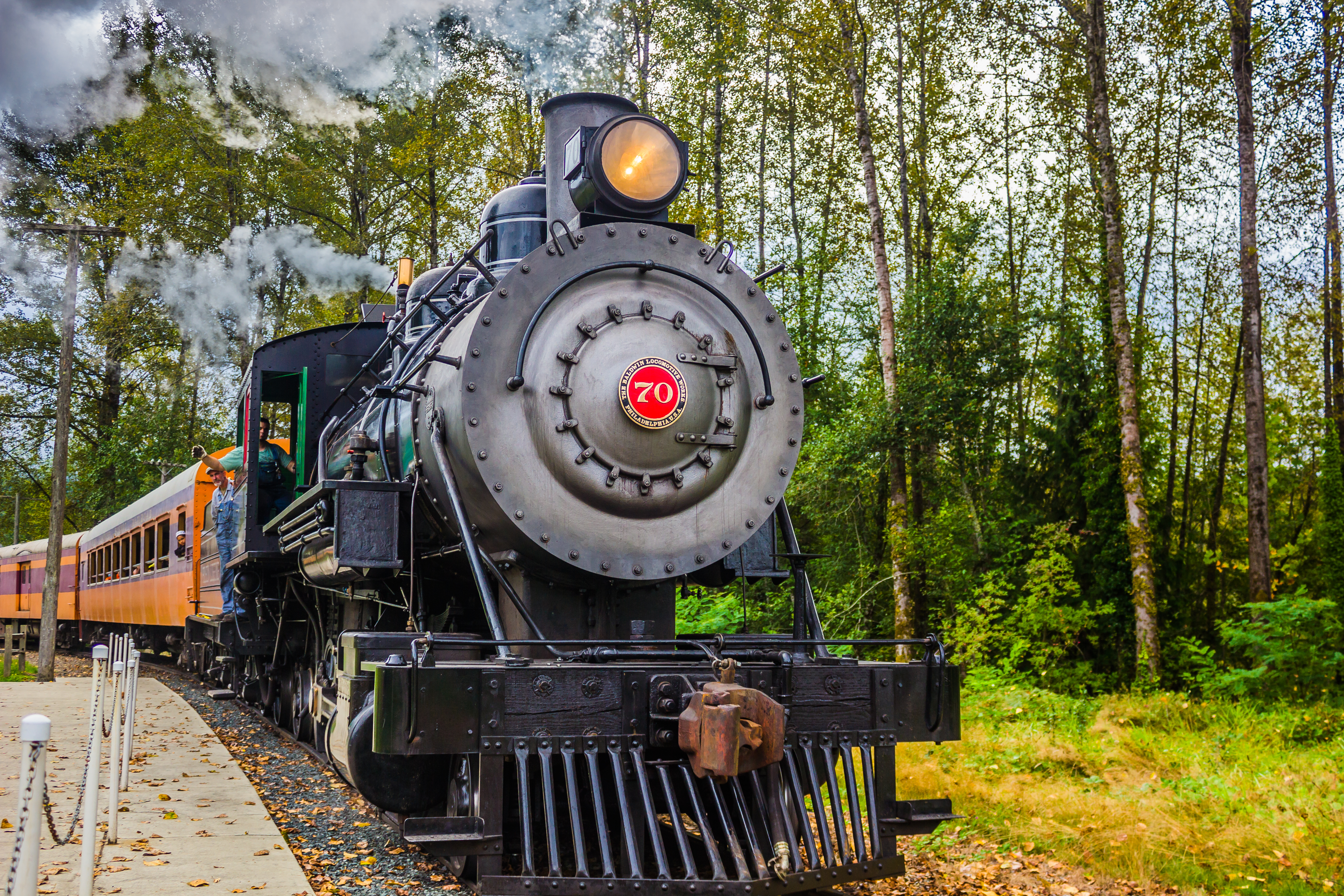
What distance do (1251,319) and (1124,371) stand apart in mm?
1634

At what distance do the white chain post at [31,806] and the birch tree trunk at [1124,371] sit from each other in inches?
437

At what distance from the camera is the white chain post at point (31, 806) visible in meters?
2.55

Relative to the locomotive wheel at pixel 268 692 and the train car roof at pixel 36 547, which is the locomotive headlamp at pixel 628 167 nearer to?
the locomotive wheel at pixel 268 692

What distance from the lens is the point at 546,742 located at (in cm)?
376

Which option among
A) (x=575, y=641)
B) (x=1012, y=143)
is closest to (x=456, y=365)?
(x=575, y=641)

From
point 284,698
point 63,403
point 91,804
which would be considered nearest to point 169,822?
point 91,804

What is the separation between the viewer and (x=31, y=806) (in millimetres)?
2617

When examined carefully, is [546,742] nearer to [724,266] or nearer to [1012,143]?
[724,266]

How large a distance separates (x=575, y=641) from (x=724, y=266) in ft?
6.32

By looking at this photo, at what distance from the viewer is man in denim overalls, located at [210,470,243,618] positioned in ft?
30.3

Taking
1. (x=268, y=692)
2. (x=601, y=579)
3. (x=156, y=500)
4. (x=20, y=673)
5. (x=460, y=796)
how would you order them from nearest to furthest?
(x=460, y=796) → (x=601, y=579) → (x=268, y=692) → (x=156, y=500) → (x=20, y=673)

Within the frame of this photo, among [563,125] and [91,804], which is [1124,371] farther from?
[91,804]

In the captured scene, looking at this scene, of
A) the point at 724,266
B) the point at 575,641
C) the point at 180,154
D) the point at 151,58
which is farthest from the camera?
the point at 180,154

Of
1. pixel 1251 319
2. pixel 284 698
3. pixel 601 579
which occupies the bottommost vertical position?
pixel 284 698
